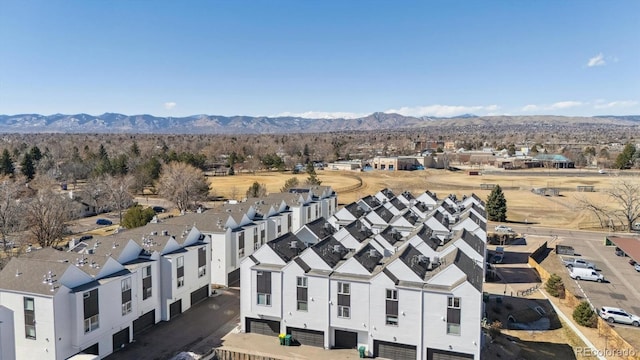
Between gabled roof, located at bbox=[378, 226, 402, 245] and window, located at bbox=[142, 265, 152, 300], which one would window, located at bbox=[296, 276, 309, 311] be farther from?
window, located at bbox=[142, 265, 152, 300]

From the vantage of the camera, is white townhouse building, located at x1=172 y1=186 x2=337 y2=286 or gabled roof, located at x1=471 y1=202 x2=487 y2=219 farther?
gabled roof, located at x1=471 y1=202 x2=487 y2=219

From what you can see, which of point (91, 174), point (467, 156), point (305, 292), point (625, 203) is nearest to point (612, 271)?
point (625, 203)

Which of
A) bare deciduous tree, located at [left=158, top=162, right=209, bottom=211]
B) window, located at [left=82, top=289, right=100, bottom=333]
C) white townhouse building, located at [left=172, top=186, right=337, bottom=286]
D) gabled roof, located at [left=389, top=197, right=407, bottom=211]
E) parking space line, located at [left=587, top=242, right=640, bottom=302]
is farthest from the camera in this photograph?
bare deciduous tree, located at [left=158, top=162, right=209, bottom=211]

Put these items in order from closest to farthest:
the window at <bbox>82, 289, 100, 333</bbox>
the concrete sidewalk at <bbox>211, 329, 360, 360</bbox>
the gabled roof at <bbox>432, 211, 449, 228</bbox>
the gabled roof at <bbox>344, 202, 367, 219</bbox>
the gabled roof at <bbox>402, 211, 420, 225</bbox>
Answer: the window at <bbox>82, 289, 100, 333</bbox> → the concrete sidewalk at <bbox>211, 329, 360, 360</bbox> → the gabled roof at <bbox>432, 211, 449, 228</bbox> → the gabled roof at <bbox>402, 211, 420, 225</bbox> → the gabled roof at <bbox>344, 202, 367, 219</bbox>

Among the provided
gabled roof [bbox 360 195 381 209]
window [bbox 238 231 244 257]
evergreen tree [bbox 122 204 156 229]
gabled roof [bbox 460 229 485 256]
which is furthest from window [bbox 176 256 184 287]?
gabled roof [bbox 360 195 381 209]

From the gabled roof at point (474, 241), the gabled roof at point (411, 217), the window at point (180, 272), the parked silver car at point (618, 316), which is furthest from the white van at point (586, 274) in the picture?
the window at point (180, 272)

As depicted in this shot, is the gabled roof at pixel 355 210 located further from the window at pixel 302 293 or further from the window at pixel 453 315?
the window at pixel 453 315
